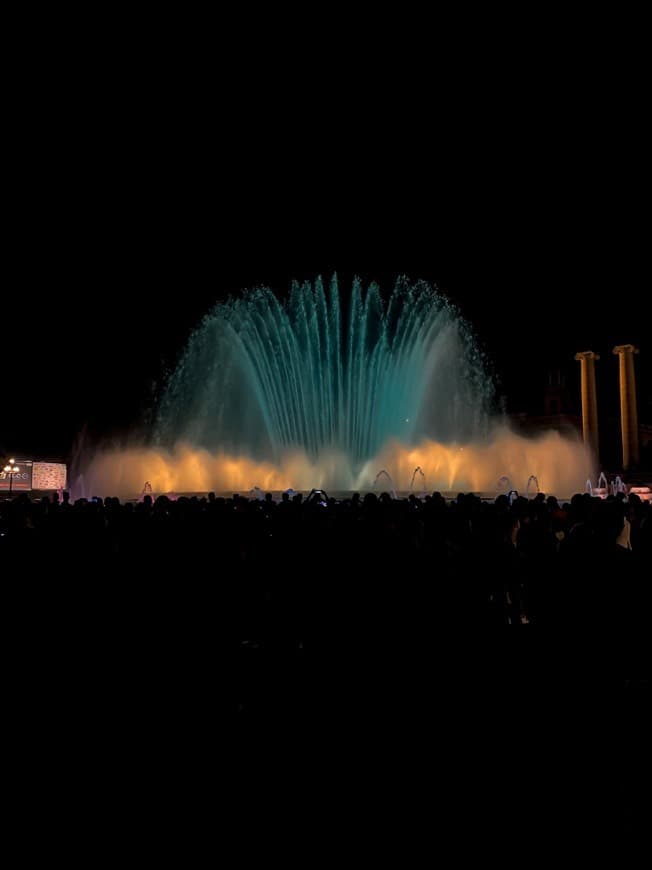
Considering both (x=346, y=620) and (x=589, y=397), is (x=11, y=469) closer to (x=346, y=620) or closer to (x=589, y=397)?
(x=346, y=620)

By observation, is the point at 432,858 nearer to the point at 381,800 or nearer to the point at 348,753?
the point at 381,800

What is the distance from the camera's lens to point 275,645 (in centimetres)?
721

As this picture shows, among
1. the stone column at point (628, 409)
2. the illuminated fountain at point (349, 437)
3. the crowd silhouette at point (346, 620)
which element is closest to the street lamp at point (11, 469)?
the illuminated fountain at point (349, 437)

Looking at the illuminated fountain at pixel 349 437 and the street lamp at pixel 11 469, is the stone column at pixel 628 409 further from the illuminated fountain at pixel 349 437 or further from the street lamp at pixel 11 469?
the street lamp at pixel 11 469

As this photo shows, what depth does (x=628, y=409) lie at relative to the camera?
2291 inches

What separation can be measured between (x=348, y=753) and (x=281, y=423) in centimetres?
2785

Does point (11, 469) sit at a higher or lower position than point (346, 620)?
higher

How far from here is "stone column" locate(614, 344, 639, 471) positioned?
188 ft

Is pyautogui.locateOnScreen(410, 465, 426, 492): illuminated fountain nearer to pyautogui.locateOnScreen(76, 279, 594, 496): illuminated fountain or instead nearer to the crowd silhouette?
pyautogui.locateOnScreen(76, 279, 594, 496): illuminated fountain

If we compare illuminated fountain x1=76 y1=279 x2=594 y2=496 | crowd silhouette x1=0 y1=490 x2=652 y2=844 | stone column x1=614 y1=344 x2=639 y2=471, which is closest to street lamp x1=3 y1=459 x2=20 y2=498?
illuminated fountain x1=76 y1=279 x2=594 y2=496

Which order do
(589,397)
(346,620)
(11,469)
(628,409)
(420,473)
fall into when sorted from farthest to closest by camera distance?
1. (589,397)
2. (628,409)
3. (11,469)
4. (420,473)
5. (346,620)

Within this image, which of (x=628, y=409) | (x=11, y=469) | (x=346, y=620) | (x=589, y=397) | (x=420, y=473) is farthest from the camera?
(x=589, y=397)

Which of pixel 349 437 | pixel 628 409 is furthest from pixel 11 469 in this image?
pixel 628 409

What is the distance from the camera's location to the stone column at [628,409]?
2258 inches
